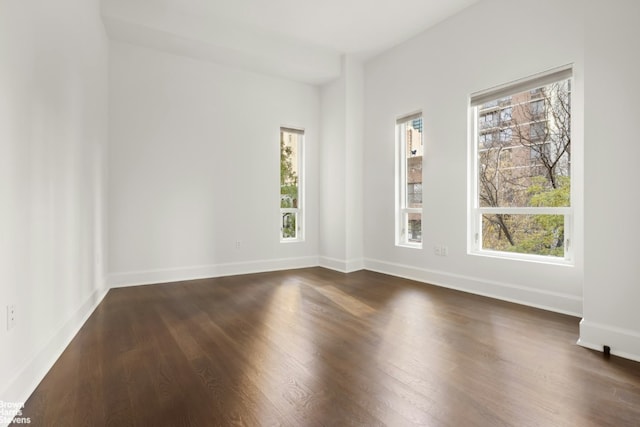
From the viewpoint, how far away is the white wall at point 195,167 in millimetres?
4176

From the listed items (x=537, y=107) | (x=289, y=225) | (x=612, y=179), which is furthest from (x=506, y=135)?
(x=289, y=225)

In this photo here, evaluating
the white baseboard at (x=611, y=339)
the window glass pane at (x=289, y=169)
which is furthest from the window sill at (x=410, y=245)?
the white baseboard at (x=611, y=339)

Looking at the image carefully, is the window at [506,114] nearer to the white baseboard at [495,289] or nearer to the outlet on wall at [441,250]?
the outlet on wall at [441,250]

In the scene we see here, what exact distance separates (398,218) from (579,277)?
2262 millimetres

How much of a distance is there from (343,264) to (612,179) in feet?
11.3

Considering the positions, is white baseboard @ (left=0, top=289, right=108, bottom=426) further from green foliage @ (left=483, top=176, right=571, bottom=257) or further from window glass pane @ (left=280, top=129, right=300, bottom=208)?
green foliage @ (left=483, top=176, right=571, bottom=257)

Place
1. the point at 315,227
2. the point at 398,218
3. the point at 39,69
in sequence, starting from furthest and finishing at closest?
the point at 315,227 < the point at 398,218 < the point at 39,69

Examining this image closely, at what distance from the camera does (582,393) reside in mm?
1729

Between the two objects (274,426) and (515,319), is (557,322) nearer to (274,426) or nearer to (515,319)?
(515,319)

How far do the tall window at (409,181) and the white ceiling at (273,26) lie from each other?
1.20m

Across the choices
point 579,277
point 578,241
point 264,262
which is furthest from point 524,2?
point 264,262

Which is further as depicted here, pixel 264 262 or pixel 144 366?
pixel 264 262

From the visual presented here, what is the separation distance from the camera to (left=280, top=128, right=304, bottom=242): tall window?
17.9 ft

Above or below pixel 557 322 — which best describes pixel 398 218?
above
